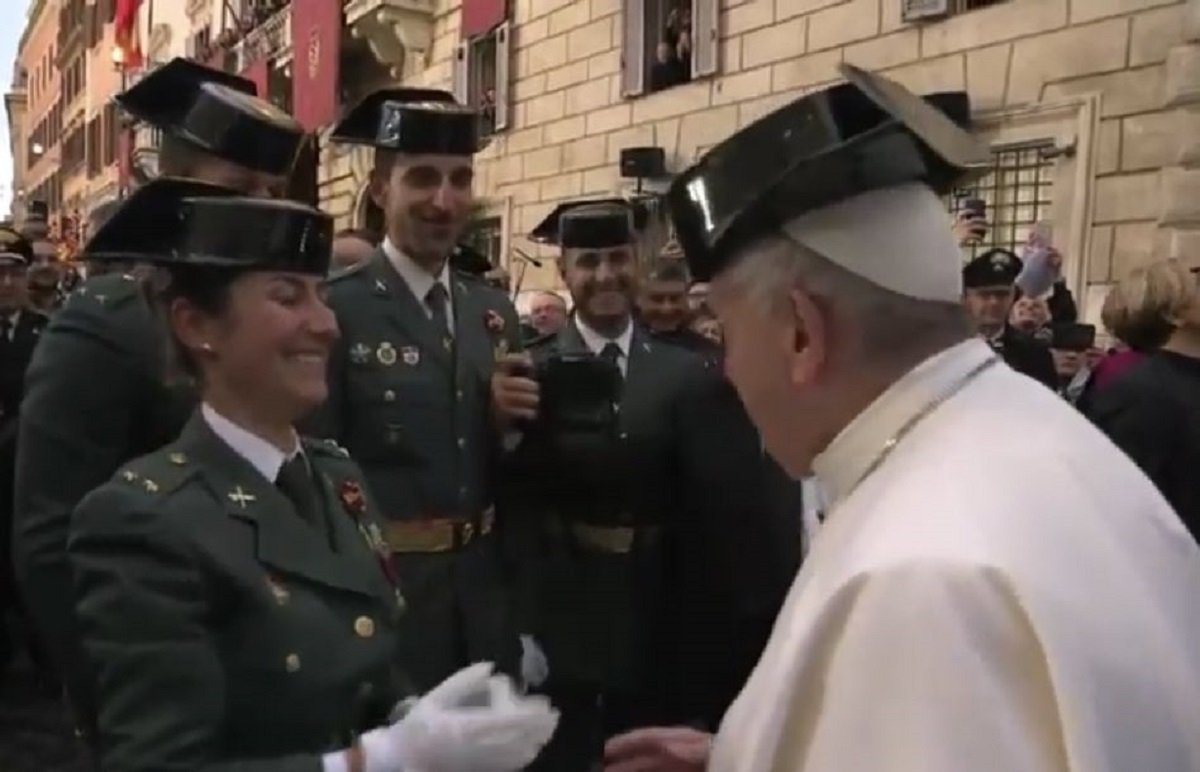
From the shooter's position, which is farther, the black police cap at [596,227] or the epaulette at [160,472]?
the black police cap at [596,227]

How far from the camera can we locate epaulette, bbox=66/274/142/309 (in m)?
2.42

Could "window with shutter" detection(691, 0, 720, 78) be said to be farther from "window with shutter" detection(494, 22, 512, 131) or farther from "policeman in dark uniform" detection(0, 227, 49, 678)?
"policeman in dark uniform" detection(0, 227, 49, 678)

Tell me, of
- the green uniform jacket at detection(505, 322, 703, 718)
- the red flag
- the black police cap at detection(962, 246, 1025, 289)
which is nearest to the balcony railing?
the red flag

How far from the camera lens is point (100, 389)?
92.5 inches

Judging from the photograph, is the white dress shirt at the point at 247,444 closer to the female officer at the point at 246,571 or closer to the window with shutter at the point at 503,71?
the female officer at the point at 246,571

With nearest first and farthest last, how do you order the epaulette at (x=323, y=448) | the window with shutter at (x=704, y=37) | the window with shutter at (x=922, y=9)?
the epaulette at (x=323, y=448)
the window with shutter at (x=922, y=9)
the window with shutter at (x=704, y=37)

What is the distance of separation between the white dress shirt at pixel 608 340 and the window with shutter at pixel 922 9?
5686 mm

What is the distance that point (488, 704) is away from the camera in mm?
1792

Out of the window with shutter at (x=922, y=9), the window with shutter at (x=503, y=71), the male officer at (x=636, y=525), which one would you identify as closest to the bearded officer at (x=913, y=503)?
the male officer at (x=636, y=525)

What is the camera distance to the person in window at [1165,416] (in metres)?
3.37

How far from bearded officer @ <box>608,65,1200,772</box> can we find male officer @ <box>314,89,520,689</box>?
5.44 ft

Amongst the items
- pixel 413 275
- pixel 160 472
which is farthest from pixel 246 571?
pixel 413 275

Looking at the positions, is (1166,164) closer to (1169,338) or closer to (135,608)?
(1169,338)

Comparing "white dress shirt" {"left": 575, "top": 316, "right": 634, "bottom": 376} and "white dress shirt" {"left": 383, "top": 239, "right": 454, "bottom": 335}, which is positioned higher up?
"white dress shirt" {"left": 383, "top": 239, "right": 454, "bottom": 335}
